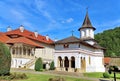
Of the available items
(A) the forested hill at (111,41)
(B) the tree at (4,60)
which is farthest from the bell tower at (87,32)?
(A) the forested hill at (111,41)

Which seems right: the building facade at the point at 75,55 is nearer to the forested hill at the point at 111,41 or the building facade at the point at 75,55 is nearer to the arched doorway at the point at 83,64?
the arched doorway at the point at 83,64

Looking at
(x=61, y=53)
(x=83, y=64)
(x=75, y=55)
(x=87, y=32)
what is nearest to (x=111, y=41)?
(x=87, y=32)

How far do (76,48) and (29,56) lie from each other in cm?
1131

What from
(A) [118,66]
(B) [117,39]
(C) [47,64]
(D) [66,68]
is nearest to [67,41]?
(D) [66,68]

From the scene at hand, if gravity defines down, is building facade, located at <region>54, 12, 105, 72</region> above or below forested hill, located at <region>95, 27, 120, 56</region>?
below

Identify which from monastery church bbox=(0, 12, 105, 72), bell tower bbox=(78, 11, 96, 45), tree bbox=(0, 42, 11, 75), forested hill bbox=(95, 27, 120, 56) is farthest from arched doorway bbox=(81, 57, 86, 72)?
forested hill bbox=(95, 27, 120, 56)

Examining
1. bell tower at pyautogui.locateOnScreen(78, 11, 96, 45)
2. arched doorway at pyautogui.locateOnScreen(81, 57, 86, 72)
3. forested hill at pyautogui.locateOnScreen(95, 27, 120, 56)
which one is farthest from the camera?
forested hill at pyautogui.locateOnScreen(95, 27, 120, 56)

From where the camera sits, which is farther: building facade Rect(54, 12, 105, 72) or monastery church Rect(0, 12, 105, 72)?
monastery church Rect(0, 12, 105, 72)

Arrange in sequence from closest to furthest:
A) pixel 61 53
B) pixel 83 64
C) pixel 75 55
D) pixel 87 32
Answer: pixel 75 55
pixel 61 53
pixel 83 64
pixel 87 32

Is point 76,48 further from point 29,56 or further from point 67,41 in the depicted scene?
point 29,56

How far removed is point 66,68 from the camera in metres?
47.2

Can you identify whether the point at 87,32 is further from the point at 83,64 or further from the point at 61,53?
the point at 61,53

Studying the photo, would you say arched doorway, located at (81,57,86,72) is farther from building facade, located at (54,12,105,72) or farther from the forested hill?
the forested hill

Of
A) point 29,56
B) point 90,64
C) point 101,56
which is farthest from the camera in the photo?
point 101,56
